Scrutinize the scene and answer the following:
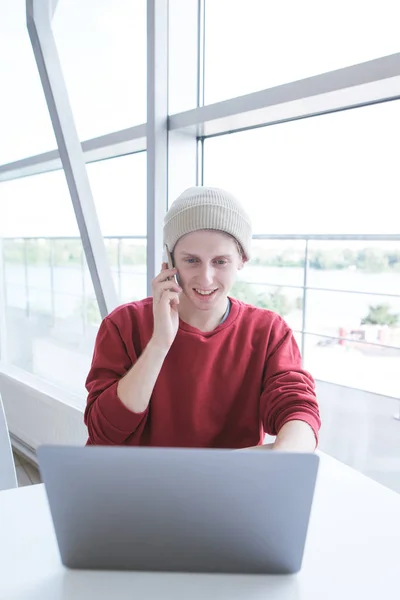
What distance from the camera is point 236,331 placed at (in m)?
1.08

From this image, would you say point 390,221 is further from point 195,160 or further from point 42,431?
point 42,431

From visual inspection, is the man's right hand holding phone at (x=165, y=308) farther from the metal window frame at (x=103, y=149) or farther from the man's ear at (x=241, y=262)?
the metal window frame at (x=103, y=149)

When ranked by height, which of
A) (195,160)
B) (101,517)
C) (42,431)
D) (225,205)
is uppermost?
(195,160)

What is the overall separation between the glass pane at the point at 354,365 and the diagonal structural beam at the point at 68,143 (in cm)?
119

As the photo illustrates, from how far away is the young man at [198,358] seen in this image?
0.95 metres

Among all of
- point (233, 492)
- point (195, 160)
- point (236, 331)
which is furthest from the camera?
point (195, 160)

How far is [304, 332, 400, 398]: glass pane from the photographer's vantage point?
8.91ft

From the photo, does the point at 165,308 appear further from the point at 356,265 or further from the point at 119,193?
the point at 356,265

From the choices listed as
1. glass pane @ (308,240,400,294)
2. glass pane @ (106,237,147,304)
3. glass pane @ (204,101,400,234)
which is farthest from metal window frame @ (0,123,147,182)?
glass pane @ (308,240,400,294)

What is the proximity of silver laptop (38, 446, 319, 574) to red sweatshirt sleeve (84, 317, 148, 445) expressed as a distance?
0.40 meters

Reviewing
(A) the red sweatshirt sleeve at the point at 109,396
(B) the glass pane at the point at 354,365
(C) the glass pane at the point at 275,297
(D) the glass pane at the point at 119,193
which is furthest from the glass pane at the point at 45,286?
(A) the red sweatshirt sleeve at the point at 109,396

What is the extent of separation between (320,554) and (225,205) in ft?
2.05

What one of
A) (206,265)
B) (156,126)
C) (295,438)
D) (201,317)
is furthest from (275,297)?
(295,438)

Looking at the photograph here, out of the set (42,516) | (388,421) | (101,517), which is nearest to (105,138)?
(42,516)
